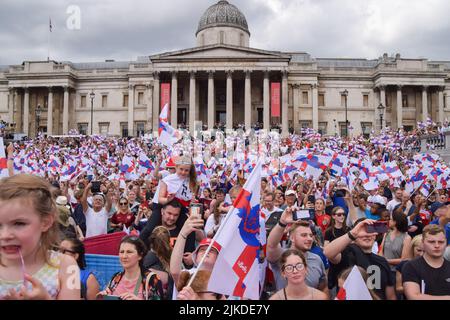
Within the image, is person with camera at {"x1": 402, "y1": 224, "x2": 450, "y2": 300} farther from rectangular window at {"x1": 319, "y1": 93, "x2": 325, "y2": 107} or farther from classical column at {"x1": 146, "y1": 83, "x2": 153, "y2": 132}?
rectangular window at {"x1": 319, "y1": 93, "x2": 325, "y2": 107}

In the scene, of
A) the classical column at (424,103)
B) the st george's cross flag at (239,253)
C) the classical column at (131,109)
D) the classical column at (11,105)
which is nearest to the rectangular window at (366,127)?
the classical column at (424,103)

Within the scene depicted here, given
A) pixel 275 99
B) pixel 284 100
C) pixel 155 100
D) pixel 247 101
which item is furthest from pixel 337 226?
pixel 155 100

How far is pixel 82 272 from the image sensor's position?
4547 mm

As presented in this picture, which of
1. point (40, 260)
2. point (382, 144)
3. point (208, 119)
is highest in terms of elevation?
point (208, 119)

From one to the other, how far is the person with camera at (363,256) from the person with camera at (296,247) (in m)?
0.20

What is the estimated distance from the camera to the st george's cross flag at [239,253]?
367 centimetres

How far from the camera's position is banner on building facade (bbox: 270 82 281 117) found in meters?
55.1

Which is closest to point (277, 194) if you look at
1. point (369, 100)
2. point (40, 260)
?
point (40, 260)

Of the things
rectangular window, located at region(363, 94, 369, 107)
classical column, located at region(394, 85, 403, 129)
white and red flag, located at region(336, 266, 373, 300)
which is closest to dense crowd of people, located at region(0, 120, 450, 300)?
white and red flag, located at region(336, 266, 373, 300)

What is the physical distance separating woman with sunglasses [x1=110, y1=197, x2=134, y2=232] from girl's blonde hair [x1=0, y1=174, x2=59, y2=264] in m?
6.07

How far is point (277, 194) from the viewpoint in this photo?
9070 millimetres

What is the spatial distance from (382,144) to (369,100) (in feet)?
106
